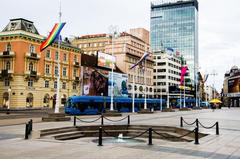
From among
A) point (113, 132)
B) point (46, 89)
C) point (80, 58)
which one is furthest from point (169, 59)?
point (113, 132)

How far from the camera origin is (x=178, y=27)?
488ft

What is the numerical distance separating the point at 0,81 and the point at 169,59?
75.2 metres

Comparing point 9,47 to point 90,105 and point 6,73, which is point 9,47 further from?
point 90,105

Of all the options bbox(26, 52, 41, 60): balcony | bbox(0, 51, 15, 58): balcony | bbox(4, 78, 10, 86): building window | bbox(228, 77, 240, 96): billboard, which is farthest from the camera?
bbox(228, 77, 240, 96): billboard

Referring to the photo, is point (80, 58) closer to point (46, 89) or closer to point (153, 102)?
point (46, 89)

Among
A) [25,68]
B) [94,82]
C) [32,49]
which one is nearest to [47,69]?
[32,49]

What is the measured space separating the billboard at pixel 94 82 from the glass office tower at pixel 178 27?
78.0 meters

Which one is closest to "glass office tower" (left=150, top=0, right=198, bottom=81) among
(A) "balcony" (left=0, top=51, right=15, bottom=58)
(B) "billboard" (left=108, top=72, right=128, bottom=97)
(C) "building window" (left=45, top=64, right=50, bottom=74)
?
(B) "billboard" (left=108, top=72, right=128, bottom=97)

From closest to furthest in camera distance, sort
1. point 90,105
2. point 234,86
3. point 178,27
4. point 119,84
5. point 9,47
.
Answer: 1. point 90,105
2. point 9,47
3. point 119,84
4. point 234,86
5. point 178,27

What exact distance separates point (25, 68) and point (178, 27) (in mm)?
107208

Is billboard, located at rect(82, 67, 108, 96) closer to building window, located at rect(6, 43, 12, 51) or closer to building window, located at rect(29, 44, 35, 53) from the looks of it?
building window, located at rect(29, 44, 35, 53)

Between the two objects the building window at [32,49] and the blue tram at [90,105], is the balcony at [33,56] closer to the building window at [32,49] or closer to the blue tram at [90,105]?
the building window at [32,49]

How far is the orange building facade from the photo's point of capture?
5750 cm

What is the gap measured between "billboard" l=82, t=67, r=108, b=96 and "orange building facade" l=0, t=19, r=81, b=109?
8194 mm
